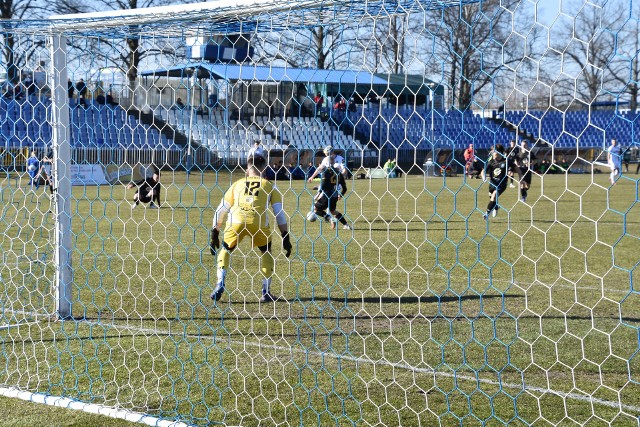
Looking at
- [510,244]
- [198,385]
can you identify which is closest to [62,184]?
[198,385]

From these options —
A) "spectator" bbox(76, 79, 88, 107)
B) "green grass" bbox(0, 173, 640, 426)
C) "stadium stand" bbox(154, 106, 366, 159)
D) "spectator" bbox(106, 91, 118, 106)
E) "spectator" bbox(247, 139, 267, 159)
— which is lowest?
"green grass" bbox(0, 173, 640, 426)

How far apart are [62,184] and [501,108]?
4215mm

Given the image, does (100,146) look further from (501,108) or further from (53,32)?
(501,108)

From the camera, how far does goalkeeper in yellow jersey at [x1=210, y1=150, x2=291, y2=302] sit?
831cm

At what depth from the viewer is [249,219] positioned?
8.61 metres

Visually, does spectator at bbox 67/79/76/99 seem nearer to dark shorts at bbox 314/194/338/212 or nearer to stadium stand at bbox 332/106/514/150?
stadium stand at bbox 332/106/514/150

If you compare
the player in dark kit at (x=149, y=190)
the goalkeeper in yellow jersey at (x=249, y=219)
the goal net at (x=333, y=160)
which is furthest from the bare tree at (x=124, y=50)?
the player in dark kit at (x=149, y=190)

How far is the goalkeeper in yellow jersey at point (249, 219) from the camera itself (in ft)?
27.3

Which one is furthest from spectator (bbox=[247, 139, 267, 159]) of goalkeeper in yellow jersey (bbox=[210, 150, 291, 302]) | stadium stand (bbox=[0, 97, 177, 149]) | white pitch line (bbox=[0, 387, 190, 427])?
white pitch line (bbox=[0, 387, 190, 427])

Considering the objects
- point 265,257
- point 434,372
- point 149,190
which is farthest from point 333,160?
point 149,190

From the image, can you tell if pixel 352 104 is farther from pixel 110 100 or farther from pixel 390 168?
pixel 110 100

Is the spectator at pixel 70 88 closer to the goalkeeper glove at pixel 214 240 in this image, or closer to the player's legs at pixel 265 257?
the goalkeeper glove at pixel 214 240

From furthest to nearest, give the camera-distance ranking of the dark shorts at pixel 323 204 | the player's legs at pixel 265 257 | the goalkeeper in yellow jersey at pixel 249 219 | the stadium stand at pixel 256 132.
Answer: the dark shorts at pixel 323 204
the player's legs at pixel 265 257
the goalkeeper in yellow jersey at pixel 249 219
the stadium stand at pixel 256 132

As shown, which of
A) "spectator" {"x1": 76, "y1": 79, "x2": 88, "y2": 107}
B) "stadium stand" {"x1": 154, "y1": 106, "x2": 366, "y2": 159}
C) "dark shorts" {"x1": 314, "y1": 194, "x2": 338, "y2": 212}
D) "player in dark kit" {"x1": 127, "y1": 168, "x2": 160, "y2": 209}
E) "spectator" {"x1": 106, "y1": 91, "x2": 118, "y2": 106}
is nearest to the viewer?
"stadium stand" {"x1": 154, "y1": 106, "x2": 366, "y2": 159}
